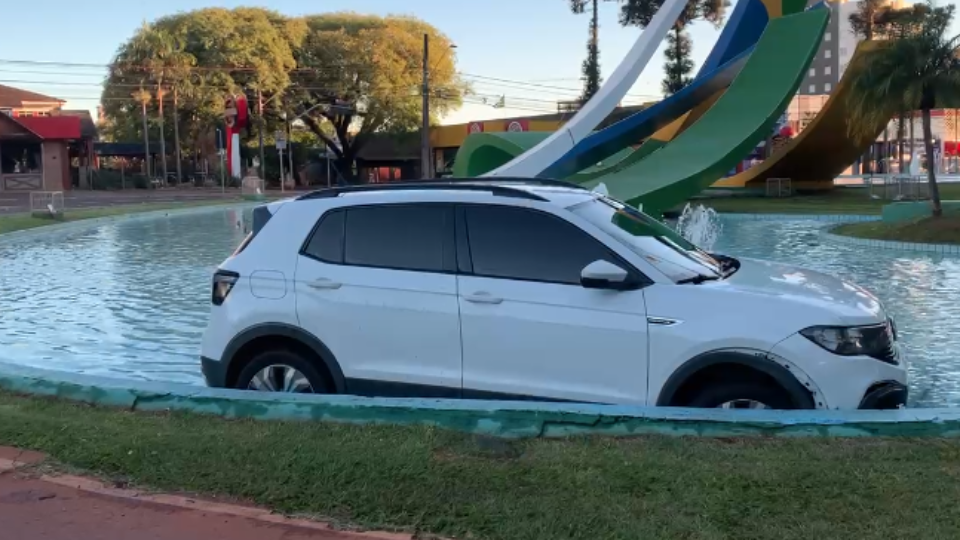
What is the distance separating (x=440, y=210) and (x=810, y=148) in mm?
35367

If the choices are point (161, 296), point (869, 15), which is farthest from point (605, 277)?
point (869, 15)

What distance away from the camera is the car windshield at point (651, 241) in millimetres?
5973

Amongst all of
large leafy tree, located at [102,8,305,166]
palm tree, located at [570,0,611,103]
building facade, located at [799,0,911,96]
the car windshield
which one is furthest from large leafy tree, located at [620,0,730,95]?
building facade, located at [799,0,911,96]

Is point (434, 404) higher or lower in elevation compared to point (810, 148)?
lower

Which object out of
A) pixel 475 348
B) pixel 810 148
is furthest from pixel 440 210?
pixel 810 148

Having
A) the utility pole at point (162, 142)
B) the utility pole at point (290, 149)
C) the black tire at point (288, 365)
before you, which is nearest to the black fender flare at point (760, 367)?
the black tire at point (288, 365)

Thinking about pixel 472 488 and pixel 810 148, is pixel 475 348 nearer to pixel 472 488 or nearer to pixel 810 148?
pixel 472 488

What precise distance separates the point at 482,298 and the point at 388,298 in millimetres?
633

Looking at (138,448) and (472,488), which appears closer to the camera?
(472,488)

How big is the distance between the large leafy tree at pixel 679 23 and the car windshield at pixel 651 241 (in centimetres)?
4465

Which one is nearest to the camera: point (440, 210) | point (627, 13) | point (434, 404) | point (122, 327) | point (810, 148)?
point (434, 404)

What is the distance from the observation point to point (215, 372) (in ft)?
21.8

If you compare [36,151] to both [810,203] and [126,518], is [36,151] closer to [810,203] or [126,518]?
[810,203]

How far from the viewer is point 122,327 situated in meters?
10.7
